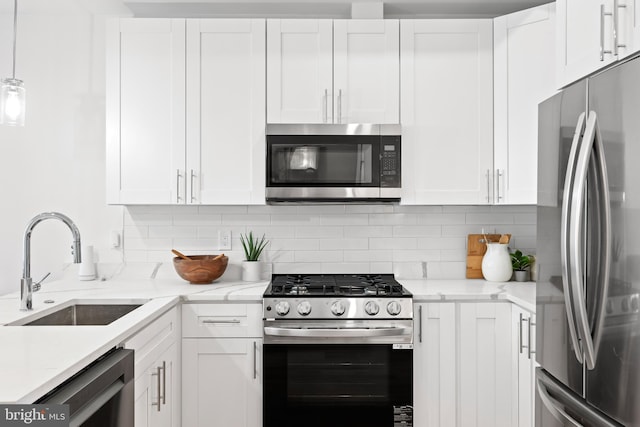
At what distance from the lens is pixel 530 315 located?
7.80 ft

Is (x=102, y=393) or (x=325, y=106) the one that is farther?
(x=325, y=106)

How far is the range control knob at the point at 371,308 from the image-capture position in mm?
2564

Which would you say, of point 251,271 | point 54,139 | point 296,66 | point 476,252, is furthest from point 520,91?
point 54,139

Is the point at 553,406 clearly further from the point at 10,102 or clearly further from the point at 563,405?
the point at 10,102

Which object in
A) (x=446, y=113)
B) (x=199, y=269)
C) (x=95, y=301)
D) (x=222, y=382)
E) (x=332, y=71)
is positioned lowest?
(x=222, y=382)

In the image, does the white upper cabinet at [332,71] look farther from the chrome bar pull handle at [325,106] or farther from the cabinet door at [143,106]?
the cabinet door at [143,106]

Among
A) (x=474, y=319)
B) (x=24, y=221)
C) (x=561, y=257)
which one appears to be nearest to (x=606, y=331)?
(x=561, y=257)

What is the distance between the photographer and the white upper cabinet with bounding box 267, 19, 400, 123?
2896mm

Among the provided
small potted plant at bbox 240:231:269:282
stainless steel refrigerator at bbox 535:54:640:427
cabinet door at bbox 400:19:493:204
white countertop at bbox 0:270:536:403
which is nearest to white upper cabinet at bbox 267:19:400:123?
cabinet door at bbox 400:19:493:204

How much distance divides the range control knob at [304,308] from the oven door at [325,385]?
0.54ft

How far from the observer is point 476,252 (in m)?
3.18

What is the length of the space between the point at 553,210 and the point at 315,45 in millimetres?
1683

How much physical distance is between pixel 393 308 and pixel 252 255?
3.29 ft

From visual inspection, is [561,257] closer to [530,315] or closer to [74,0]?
[530,315]
